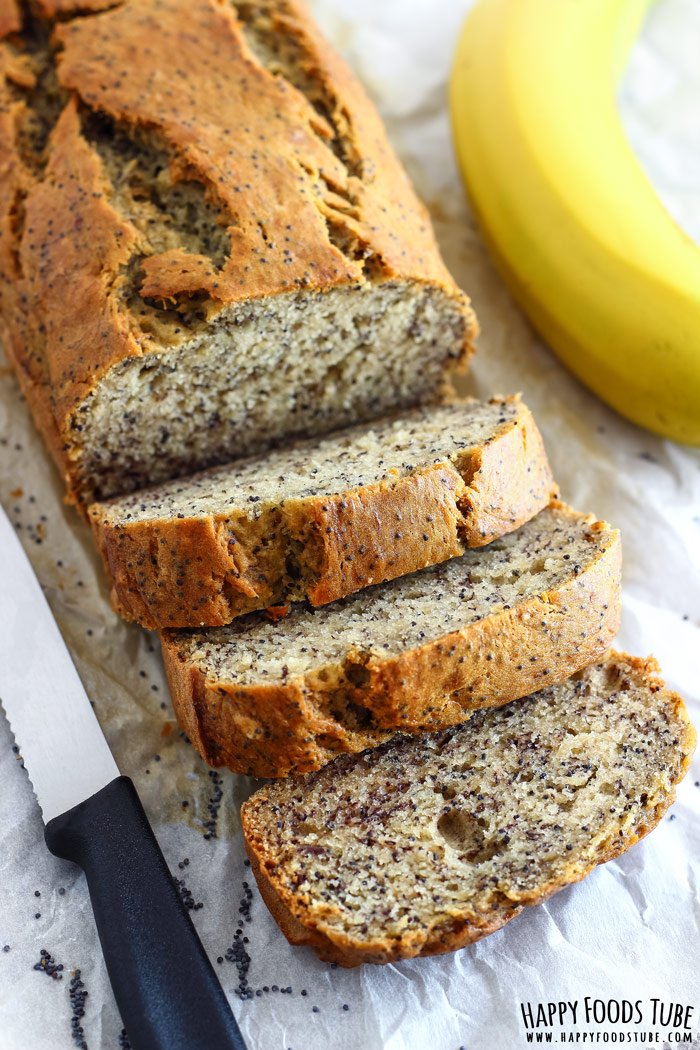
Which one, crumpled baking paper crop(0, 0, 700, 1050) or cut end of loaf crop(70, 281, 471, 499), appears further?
cut end of loaf crop(70, 281, 471, 499)

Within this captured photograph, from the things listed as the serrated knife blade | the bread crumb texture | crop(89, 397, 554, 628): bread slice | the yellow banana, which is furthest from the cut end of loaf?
the yellow banana

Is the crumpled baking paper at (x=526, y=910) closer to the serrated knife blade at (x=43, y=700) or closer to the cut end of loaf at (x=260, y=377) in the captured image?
the serrated knife blade at (x=43, y=700)

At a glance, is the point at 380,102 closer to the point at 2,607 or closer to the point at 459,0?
the point at 459,0

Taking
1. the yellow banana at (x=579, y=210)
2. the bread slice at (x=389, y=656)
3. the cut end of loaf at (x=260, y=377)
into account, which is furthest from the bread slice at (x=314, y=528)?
the yellow banana at (x=579, y=210)

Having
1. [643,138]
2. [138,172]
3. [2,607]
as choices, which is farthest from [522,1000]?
[643,138]

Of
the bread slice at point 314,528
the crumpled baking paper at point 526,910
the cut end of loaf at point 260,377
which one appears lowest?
the crumpled baking paper at point 526,910

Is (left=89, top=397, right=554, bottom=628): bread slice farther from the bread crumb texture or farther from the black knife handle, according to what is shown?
the black knife handle
